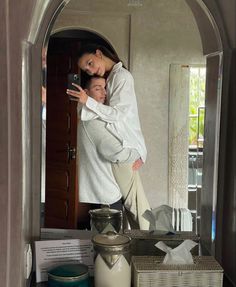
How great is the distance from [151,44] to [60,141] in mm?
366

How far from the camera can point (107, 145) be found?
1189mm

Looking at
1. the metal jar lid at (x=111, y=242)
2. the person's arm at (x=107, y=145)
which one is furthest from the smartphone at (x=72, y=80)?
the metal jar lid at (x=111, y=242)

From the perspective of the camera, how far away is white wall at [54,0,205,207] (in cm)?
116

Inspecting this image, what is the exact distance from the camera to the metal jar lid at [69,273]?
3.29 ft

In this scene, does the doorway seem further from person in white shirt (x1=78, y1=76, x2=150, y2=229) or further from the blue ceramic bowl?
the blue ceramic bowl

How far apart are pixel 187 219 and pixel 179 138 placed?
0.24m

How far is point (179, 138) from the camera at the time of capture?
1.21 meters

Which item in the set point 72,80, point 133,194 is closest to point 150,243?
point 133,194

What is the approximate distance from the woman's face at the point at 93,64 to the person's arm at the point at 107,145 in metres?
0.14

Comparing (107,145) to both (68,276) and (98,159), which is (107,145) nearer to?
(98,159)

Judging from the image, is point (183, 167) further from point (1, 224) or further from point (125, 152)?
point (1, 224)

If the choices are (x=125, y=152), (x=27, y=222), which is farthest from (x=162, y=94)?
(x=27, y=222)

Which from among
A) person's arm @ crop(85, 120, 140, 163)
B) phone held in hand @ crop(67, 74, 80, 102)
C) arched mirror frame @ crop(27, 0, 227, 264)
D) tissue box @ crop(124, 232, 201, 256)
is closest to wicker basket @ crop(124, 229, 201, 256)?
tissue box @ crop(124, 232, 201, 256)

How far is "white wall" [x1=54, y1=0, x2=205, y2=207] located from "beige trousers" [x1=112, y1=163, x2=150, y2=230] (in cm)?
3
